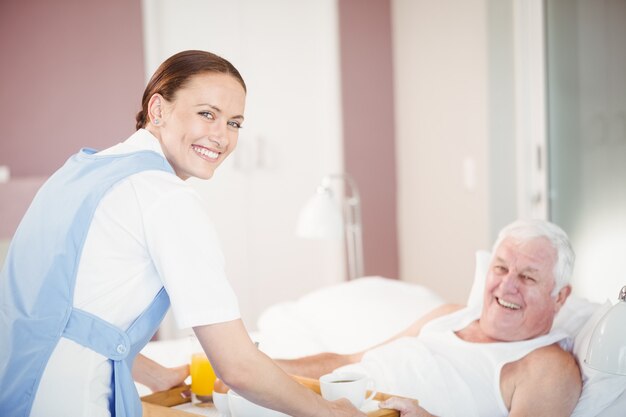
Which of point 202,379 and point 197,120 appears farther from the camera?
point 202,379

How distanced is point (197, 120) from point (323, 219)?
1295 mm

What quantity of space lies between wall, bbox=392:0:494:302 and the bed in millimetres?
873

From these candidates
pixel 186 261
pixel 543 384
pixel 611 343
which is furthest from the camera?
pixel 543 384

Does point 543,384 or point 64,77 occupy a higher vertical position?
point 64,77

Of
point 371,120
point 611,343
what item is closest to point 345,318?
point 611,343

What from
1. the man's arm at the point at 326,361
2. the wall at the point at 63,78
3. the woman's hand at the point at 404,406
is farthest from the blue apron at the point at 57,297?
the wall at the point at 63,78

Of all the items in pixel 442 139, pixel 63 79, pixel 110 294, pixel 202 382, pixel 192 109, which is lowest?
pixel 202 382

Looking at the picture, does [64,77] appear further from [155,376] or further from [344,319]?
[155,376]

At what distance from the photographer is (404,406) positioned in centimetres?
140

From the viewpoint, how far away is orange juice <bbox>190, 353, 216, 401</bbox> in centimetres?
156

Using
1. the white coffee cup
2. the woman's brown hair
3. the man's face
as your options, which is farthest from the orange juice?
the man's face

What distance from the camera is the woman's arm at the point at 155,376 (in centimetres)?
157

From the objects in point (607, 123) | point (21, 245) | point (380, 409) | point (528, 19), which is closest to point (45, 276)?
point (21, 245)

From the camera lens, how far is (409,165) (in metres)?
3.94
